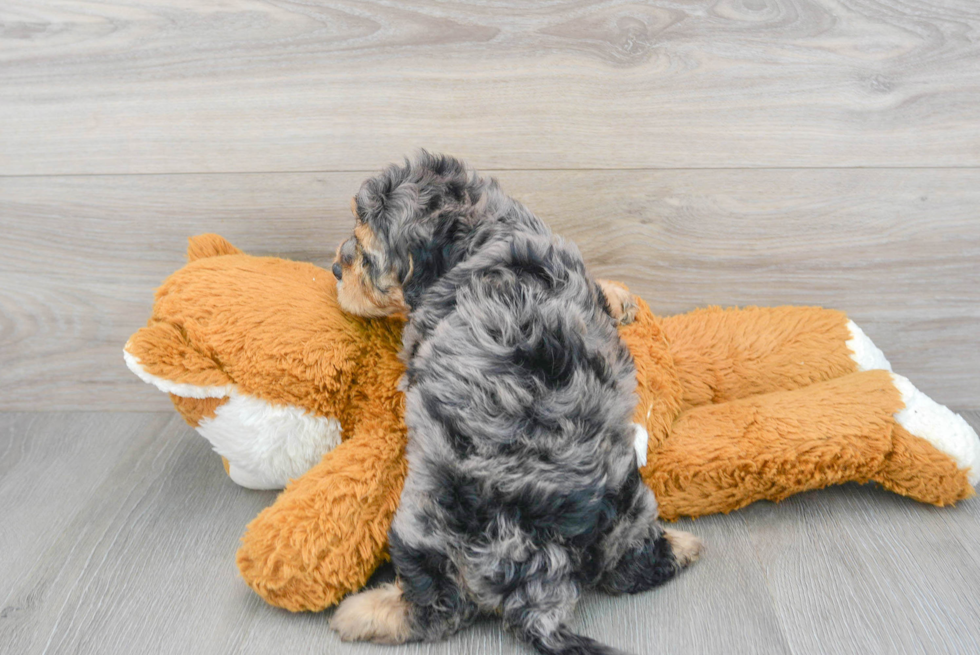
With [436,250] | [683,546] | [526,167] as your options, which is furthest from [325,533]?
[526,167]

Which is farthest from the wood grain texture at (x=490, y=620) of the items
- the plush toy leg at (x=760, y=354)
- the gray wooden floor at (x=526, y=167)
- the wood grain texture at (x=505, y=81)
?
the wood grain texture at (x=505, y=81)

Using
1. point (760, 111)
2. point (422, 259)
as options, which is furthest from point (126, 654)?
point (760, 111)

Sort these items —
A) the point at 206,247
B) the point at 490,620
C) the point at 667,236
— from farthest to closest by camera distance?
the point at 667,236 → the point at 206,247 → the point at 490,620

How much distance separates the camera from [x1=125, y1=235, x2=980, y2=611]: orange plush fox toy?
107 centimetres

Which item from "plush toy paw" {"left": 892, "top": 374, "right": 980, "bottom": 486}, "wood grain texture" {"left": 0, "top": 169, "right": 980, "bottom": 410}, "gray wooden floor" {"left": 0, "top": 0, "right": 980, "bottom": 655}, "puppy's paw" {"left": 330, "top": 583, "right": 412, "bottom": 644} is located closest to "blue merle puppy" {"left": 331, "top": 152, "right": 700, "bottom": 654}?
"puppy's paw" {"left": 330, "top": 583, "right": 412, "bottom": 644}

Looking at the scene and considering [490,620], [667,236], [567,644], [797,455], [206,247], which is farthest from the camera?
[667,236]

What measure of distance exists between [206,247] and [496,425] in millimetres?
704

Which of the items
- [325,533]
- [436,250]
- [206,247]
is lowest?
[325,533]

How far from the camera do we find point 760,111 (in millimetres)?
1336

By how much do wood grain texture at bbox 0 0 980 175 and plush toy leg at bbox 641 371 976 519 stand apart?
49 cm

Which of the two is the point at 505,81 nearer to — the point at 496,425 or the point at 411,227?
the point at 411,227

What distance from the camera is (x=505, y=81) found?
52.2 inches

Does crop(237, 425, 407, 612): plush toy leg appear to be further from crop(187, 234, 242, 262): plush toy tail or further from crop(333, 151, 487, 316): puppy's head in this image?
crop(187, 234, 242, 262): plush toy tail

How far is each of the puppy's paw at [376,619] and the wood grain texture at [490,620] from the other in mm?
19
